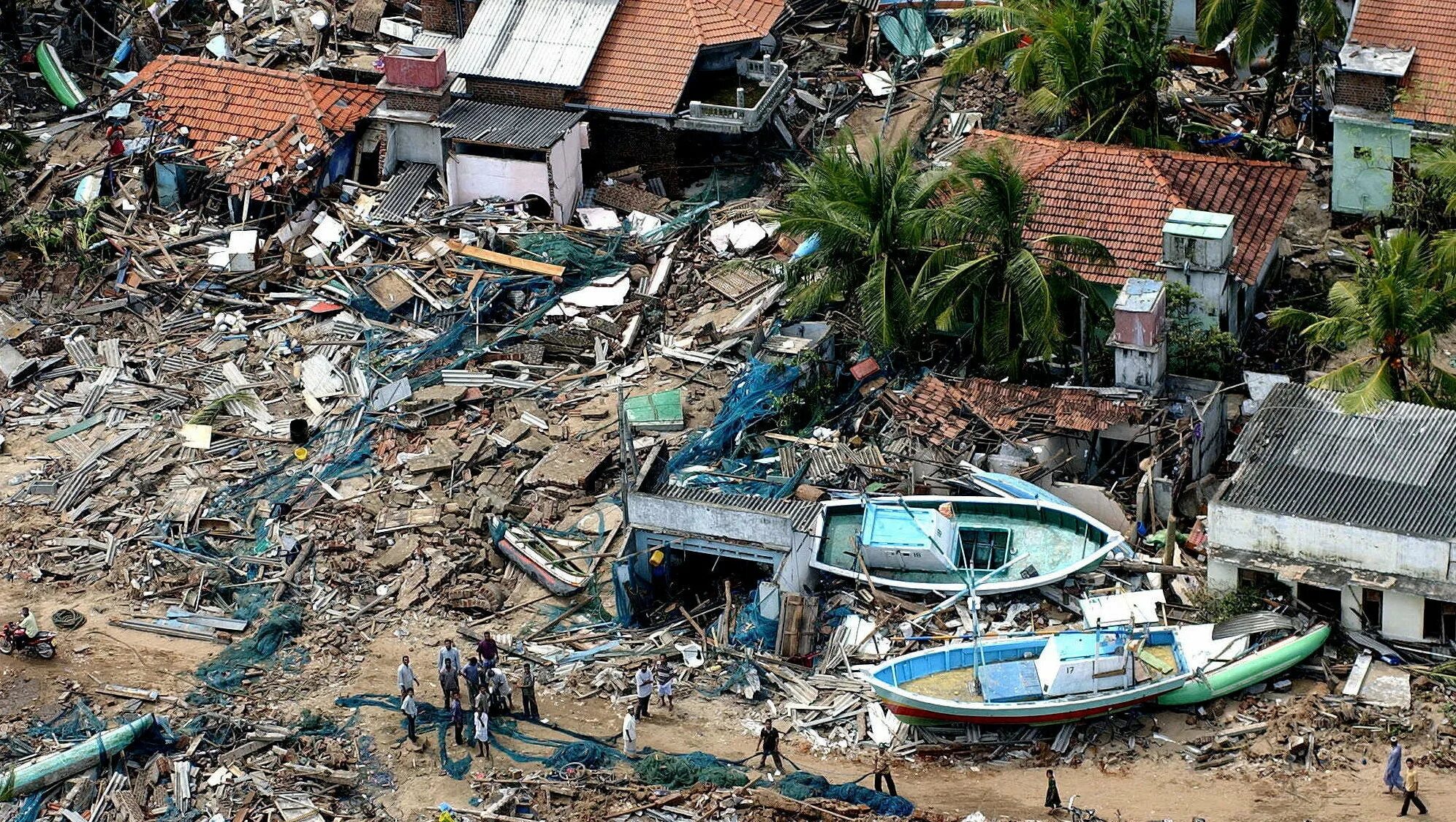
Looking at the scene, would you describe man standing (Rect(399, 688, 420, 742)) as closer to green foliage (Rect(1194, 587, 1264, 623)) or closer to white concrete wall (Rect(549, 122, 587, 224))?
green foliage (Rect(1194, 587, 1264, 623))

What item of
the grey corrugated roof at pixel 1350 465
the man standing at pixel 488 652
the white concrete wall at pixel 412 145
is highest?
the white concrete wall at pixel 412 145

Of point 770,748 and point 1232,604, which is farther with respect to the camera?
point 1232,604

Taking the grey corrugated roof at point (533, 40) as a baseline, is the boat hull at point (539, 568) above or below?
below

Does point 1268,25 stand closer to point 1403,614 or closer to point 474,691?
point 1403,614

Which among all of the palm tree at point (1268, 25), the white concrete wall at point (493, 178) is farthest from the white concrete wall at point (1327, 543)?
the white concrete wall at point (493, 178)

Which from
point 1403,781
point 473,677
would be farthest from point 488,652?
point 1403,781

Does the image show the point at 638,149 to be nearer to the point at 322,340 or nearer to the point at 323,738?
the point at 322,340

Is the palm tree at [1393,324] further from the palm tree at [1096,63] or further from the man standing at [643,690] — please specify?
the man standing at [643,690]
